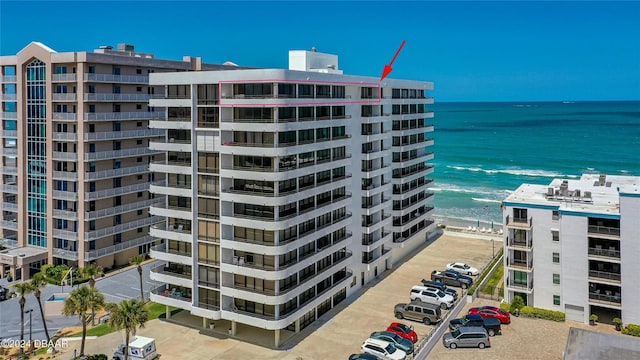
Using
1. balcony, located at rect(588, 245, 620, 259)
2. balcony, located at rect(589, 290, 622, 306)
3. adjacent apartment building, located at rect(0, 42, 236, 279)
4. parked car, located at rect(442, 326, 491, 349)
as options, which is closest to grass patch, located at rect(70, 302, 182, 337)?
adjacent apartment building, located at rect(0, 42, 236, 279)

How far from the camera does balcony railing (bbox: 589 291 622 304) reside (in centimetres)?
4616

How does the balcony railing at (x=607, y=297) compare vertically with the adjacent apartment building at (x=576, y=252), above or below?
below

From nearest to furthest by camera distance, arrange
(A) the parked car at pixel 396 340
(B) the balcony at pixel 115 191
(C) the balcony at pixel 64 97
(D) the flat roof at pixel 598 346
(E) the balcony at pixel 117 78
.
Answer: (D) the flat roof at pixel 598 346 → (A) the parked car at pixel 396 340 → (E) the balcony at pixel 117 78 → (C) the balcony at pixel 64 97 → (B) the balcony at pixel 115 191

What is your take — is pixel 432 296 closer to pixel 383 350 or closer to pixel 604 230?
pixel 383 350

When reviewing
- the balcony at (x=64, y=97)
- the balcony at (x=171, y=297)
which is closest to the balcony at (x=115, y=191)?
the balcony at (x=64, y=97)

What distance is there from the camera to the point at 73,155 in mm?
61406

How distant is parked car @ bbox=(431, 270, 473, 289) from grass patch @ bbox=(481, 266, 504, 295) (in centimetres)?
229

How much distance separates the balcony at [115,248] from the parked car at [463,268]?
3893 cm

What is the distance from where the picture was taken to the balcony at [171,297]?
151 ft

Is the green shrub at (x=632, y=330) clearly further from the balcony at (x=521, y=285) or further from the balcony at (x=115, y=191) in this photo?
the balcony at (x=115, y=191)

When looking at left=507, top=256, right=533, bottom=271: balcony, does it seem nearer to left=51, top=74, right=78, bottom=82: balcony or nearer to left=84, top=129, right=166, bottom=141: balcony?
left=84, top=129, right=166, bottom=141: balcony

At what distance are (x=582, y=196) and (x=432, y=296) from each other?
17.5 m

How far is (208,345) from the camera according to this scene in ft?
142

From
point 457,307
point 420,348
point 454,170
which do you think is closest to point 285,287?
point 420,348
